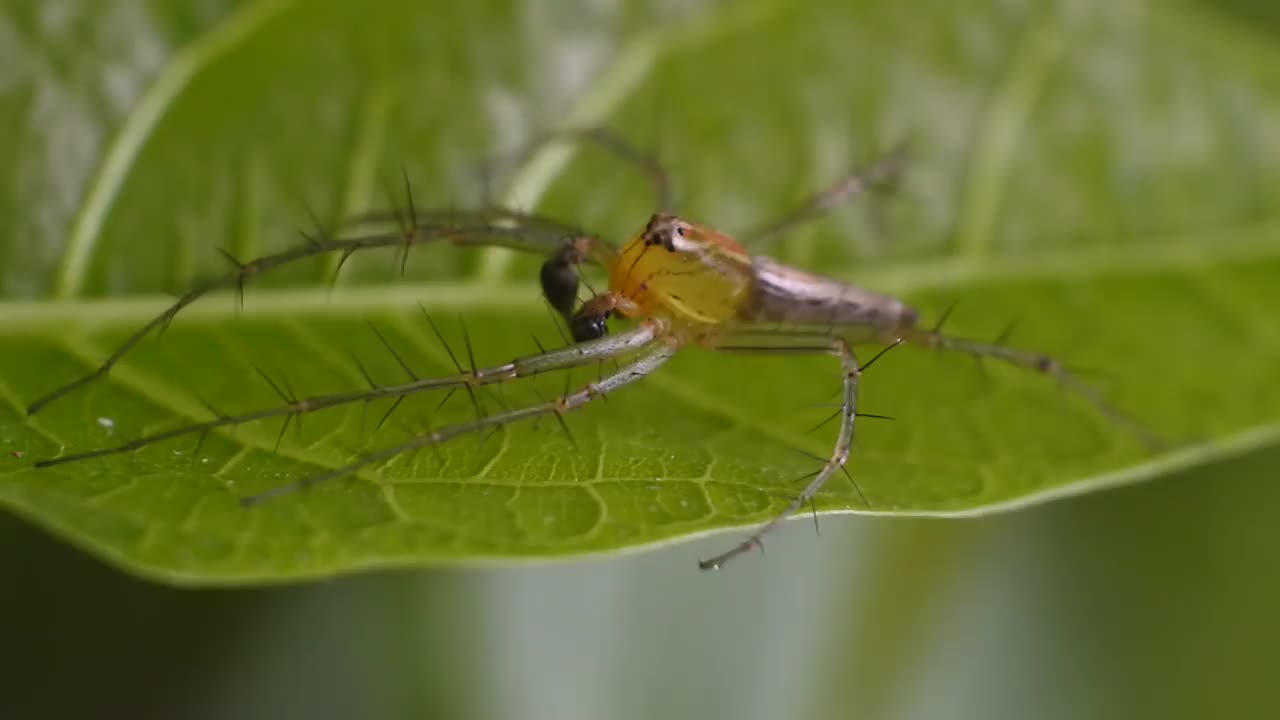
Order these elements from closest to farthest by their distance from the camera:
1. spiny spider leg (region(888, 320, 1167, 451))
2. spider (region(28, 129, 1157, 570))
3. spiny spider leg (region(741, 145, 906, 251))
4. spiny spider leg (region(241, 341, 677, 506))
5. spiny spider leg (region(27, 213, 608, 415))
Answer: spiny spider leg (region(241, 341, 677, 506)), spiny spider leg (region(27, 213, 608, 415)), spider (region(28, 129, 1157, 570)), spiny spider leg (region(888, 320, 1167, 451)), spiny spider leg (region(741, 145, 906, 251))

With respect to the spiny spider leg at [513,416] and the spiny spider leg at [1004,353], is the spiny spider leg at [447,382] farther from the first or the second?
the spiny spider leg at [1004,353]

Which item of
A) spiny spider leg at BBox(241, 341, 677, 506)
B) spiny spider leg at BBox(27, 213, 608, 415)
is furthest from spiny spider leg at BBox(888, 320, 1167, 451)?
spiny spider leg at BBox(27, 213, 608, 415)

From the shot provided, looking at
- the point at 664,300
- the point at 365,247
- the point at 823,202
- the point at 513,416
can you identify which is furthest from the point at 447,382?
the point at 823,202

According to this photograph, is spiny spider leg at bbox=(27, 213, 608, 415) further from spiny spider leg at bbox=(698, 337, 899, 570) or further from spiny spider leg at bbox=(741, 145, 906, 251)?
spiny spider leg at bbox=(698, 337, 899, 570)

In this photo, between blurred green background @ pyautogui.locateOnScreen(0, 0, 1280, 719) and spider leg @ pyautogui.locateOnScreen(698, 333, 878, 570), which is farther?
blurred green background @ pyautogui.locateOnScreen(0, 0, 1280, 719)

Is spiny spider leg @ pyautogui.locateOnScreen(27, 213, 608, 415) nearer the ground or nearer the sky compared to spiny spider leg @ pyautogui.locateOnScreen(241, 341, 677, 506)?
nearer the sky

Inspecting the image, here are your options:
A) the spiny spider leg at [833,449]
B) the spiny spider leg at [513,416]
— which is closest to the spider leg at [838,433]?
the spiny spider leg at [833,449]

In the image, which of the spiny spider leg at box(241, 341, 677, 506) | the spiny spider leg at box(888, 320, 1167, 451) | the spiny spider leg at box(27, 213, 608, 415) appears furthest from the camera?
the spiny spider leg at box(888, 320, 1167, 451)

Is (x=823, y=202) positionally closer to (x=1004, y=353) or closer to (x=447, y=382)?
(x=1004, y=353)
